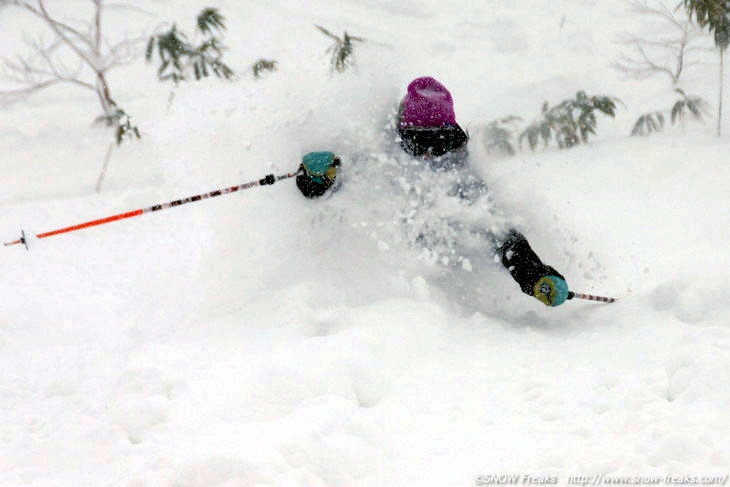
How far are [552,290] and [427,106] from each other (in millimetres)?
1324

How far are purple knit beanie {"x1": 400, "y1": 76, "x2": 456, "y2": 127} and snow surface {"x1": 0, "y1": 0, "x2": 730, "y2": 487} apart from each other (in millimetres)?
255

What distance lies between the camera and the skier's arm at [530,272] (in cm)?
281

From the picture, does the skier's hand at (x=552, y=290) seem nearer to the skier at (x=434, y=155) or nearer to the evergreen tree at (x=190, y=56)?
the skier at (x=434, y=155)

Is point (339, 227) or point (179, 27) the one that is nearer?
point (339, 227)

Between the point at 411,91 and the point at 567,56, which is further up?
the point at 567,56

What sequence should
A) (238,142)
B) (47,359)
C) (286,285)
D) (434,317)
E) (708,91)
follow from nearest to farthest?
(47,359) < (434,317) < (286,285) < (238,142) < (708,91)

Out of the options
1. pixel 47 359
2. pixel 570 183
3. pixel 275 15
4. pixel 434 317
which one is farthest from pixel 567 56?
pixel 47 359

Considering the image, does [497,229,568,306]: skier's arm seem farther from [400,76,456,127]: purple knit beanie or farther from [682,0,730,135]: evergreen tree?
[682,0,730,135]: evergreen tree

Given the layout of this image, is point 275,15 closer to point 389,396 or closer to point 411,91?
point 411,91

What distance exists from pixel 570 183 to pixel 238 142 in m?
3.25

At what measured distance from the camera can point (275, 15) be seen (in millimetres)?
8195

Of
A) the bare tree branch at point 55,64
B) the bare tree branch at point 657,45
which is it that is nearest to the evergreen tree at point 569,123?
the bare tree branch at point 657,45

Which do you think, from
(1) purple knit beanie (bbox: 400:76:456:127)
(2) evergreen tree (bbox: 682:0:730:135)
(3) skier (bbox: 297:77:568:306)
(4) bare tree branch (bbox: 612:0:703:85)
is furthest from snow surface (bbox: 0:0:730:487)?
(4) bare tree branch (bbox: 612:0:703:85)

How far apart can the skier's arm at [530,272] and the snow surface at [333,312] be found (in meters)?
0.19
